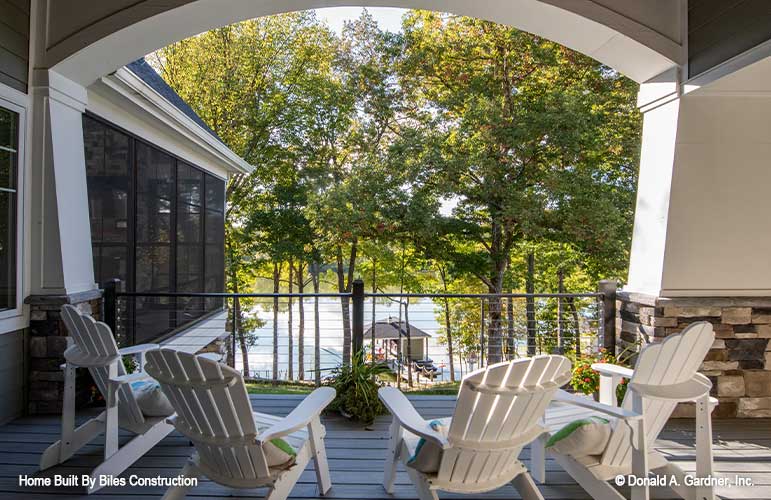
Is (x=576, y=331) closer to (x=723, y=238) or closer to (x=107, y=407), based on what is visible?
(x=723, y=238)

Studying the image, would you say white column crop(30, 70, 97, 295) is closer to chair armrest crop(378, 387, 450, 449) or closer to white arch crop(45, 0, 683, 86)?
white arch crop(45, 0, 683, 86)

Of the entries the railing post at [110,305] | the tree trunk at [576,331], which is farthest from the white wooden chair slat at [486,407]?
the railing post at [110,305]

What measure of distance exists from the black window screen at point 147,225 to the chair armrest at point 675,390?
174 inches

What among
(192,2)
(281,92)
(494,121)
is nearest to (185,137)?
(192,2)

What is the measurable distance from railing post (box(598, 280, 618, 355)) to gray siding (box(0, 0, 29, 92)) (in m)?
4.89

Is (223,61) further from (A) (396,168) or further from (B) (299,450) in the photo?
(B) (299,450)

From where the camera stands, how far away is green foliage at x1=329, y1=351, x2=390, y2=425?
378 centimetres

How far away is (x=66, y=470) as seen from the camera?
288 cm

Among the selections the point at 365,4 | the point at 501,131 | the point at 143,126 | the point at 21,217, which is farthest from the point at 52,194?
the point at 501,131

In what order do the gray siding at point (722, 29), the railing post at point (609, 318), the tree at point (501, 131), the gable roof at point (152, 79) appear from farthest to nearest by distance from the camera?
1. the tree at point (501, 131)
2. the gable roof at point (152, 79)
3. the railing post at point (609, 318)
4. the gray siding at point (722, 29)

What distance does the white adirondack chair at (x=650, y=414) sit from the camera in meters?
2.32

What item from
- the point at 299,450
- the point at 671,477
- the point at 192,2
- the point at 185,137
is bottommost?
the point at 671,477

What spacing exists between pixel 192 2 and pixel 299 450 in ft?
10.7

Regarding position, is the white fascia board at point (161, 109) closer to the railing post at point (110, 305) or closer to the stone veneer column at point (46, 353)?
the railing post at point (110, 305)
